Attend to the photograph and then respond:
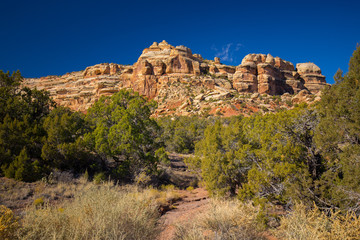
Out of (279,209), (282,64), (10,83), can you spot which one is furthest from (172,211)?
(282,64)

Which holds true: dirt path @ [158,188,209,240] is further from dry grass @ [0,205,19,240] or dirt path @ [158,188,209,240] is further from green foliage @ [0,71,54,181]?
green foliage @ [0,71,54,181]

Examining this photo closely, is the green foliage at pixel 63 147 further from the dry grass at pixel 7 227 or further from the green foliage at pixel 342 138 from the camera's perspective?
the green foliage at pixel 342 138

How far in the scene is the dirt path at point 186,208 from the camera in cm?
739

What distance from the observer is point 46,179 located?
10031 mm

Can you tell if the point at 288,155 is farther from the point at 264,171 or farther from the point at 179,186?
the point at 179,186

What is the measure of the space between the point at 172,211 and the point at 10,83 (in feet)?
46.3

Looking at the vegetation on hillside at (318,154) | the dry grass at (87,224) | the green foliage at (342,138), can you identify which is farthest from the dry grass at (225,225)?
the green foliage at (342,138)

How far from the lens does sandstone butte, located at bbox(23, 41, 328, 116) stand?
2080 inches

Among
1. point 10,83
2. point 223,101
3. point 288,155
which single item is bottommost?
point 288,155

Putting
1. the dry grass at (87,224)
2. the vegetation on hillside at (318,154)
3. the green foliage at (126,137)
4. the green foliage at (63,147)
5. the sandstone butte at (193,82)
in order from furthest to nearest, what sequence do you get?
1. the sandstone butte at (193,82)
2. the green foliage at (126,137)
3. the green foliage at (63,147)
4. the vegetation on hillside at (318,154)
5. the dry grass at (87,224)

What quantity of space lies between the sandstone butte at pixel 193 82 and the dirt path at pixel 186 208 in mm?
34764

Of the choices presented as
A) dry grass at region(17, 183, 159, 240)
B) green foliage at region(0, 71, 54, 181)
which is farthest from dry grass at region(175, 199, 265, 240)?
green foliage at region(0, 71, 54, 181)

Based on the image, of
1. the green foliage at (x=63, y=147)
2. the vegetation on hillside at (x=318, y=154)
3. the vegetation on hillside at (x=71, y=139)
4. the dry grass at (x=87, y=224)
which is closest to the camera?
the dry grass at (x=87, y=224)

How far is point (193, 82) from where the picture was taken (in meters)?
61.3
